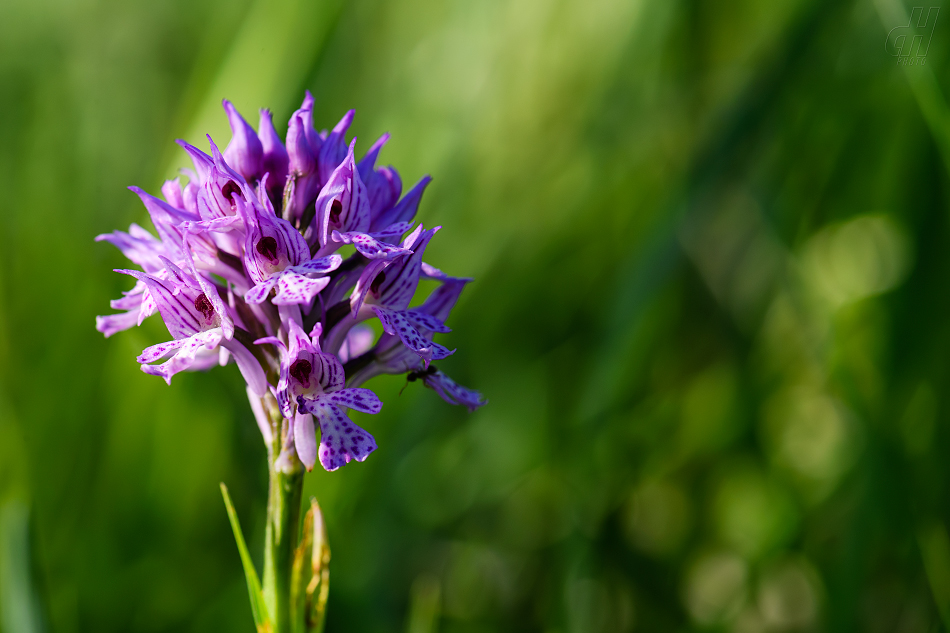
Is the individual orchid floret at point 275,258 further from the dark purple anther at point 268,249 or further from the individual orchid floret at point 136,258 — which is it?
the individual orchid floret at point 136,258

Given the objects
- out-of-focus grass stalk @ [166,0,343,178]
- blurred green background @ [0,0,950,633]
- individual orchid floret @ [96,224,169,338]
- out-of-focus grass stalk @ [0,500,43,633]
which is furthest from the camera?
out-of-focus grass stalk @ [166,0,343,178]

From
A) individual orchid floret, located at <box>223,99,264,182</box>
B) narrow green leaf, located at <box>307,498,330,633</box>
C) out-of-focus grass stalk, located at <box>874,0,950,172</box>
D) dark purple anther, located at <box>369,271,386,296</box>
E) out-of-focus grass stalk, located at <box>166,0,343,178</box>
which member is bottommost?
narrow green leaf, located at <box>307,498,330,633</box>

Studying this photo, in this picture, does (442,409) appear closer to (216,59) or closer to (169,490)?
(169,490)

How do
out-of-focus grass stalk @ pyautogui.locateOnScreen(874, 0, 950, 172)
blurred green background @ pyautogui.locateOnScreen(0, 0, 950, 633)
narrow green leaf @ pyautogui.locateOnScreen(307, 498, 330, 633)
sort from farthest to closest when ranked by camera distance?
blurred green background @ pyautogui.locateOnScreen(0, 0, 950, 633)
out-of-focus grass stalk @ pyautogui.locateOnScreen(874, 0, 950, 172)
narrow green leaf @ pyautogui.locateOnScreen(307, 498, 330, 633)

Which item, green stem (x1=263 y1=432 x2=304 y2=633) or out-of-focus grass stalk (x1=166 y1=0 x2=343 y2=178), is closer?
green stem (x1=263 y1=432 x2=304 y2=633)

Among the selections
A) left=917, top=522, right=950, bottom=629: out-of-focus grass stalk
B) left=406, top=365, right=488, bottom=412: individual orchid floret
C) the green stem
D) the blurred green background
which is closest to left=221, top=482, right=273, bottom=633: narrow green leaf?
the green stem

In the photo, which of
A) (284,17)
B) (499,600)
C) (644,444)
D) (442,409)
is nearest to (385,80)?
(284,17)

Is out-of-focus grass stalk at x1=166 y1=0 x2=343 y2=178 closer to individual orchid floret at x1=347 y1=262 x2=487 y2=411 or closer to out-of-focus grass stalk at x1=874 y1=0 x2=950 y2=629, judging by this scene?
individual orchid floret at x1=347 y1=262 x2=487 y2=411
